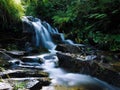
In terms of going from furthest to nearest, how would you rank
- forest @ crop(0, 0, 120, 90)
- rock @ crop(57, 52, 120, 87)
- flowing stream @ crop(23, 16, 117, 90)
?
forest @ crop(0, 0, 120, 90)
rock @ crop(57, 52, 120, 87)
flowing stream @ crop(23, 16, 117, 90)

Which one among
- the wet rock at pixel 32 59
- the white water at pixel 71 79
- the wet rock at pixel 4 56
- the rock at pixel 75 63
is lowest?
the white water at pixel 71 79

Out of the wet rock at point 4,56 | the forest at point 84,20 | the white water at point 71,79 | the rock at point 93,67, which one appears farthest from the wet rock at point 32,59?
the forest at point 84,20

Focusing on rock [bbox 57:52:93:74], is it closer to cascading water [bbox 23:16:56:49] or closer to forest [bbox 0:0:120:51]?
forest [bbox 0:0:120:51]

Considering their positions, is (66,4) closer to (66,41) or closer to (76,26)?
(76,26)

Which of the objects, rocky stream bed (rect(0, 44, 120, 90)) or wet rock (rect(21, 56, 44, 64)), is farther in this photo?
wet rock (rect(21, 56, 44, 64))

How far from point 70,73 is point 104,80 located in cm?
116

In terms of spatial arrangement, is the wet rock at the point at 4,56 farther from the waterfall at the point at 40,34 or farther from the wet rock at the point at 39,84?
the waterfall at the point at 40,34

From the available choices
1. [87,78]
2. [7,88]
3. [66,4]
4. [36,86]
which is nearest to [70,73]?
[87,78]

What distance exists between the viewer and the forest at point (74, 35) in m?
6.78

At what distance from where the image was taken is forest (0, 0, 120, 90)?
6777mm

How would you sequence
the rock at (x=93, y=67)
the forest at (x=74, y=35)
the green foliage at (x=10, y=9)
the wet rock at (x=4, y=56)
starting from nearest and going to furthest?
the rock at (x=93, y=67) < the forest at (x=74, y=35) < the wet rock at (x=4, y=56) < the green foliage at (x=10, y=9)

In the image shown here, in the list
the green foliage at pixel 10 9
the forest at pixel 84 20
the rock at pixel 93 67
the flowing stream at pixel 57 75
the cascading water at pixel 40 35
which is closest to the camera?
the flowing stream at pixel 57 75

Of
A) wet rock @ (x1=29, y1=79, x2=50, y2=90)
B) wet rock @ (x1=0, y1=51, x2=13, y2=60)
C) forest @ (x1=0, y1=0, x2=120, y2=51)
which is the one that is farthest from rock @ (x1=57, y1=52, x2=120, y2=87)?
forest @ (x1=0, y1=0, x2=120, y2=51)

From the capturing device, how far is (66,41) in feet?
37.3
